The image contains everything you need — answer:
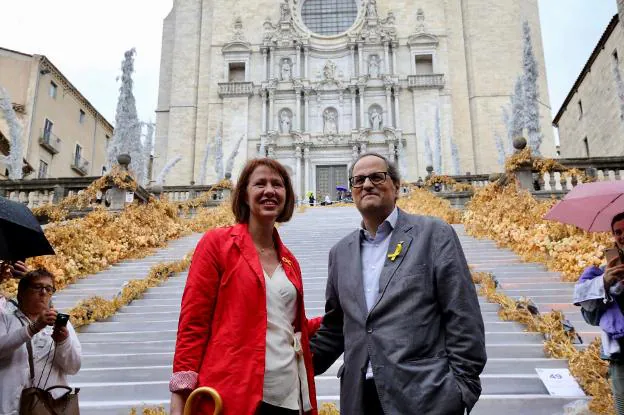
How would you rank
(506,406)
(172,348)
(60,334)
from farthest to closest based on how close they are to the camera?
1. (172,348)
2. (506,406)
3. (60,334)

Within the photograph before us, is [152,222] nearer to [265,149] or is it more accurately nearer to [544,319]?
[544,319]

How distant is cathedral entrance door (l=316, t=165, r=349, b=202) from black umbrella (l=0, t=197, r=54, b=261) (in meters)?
26.4

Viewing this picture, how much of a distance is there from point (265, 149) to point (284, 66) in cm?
605

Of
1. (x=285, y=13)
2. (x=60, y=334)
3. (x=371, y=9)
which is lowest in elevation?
(x=60, y=334)

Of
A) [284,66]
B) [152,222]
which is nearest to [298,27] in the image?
[284,66]

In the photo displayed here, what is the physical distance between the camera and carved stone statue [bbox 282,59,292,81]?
1217 inches

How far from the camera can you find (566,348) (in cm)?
424

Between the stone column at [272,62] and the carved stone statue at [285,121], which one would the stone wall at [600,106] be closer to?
the carved stone statue at [285,121]

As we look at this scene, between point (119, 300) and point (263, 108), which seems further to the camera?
point (263, 108)

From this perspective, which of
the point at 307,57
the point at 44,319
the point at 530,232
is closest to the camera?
the point at 44,319

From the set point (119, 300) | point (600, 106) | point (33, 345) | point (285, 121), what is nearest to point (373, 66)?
point (285, 121)

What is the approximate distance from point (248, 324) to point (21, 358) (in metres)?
1.67

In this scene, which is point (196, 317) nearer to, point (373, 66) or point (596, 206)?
point (596, 206)

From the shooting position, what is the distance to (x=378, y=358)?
1926mm
